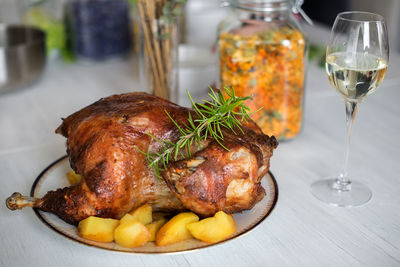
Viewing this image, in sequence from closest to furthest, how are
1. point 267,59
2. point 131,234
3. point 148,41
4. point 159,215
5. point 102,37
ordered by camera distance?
point 131,234, point 159,215, point 267,59, point 148,41, point 102,37

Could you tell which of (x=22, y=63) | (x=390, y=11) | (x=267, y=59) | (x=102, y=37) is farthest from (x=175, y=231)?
(x=390, y=11)

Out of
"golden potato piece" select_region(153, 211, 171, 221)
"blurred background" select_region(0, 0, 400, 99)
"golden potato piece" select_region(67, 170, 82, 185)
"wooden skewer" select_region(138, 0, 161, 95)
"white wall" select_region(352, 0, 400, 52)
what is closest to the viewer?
"golden potato piece" select_region(153, 211, 171, 221)

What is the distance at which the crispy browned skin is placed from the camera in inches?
34.3

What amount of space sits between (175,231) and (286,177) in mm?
426

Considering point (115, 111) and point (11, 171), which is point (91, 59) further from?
point (115, 111)

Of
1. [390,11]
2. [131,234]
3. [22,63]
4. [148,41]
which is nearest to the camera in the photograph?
[131,234]

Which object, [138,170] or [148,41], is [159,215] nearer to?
[138,170]

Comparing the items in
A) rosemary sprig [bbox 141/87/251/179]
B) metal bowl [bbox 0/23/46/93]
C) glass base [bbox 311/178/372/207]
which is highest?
rosemary sprig [bbox 141/87/251/179]

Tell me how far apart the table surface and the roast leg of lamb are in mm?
84

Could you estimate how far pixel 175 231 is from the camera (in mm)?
864

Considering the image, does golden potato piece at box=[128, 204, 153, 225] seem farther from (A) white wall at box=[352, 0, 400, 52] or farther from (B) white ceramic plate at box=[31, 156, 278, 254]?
(A) white wall at box=[352, 0, 400, 52]

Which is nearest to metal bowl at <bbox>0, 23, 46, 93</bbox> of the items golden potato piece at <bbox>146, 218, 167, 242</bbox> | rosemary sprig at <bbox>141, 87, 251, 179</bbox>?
rosemary sprig at <bbox>141, 87, 251, 179</bbox>

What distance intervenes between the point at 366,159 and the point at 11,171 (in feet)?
2.93

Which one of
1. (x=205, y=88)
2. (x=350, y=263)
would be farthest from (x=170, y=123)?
(x=205, y=88)
